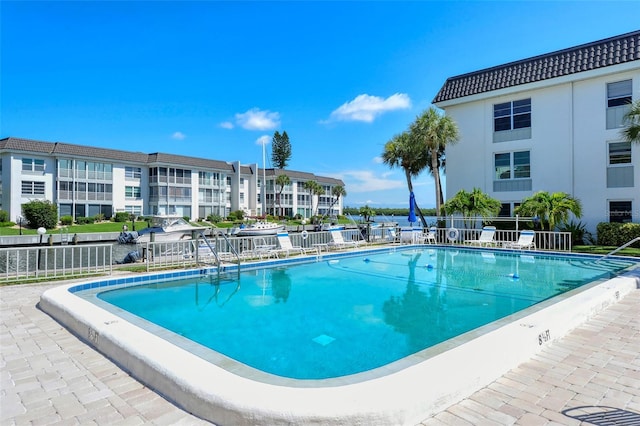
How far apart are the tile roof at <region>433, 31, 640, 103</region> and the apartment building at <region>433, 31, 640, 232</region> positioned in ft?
0.14

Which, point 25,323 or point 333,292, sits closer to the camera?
point 25,323

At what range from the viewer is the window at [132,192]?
4194 cm

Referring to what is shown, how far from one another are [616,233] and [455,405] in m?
18.0

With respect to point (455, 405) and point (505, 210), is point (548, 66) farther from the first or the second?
point (455, 405)

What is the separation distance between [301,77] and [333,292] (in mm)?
19714

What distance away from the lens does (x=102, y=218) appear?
3900 centimetres

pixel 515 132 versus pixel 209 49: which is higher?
pixel 209 49

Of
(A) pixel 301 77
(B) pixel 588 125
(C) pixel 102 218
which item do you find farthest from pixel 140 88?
(B) pixel 588 125

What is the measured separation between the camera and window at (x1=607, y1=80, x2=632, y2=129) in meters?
17.4

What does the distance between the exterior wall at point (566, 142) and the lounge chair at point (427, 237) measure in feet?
17.2

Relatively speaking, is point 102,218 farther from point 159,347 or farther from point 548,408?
point 548,408

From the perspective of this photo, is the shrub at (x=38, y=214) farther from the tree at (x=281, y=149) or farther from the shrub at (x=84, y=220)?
the tree at (x=281, y=149)

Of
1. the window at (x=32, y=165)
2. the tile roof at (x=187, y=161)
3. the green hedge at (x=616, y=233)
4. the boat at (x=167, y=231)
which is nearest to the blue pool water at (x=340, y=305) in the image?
the green hedge at (x=616, y=233)

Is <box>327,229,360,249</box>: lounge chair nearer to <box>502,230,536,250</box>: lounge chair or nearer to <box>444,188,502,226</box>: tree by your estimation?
<box>444,188,502,226</box>: tree
